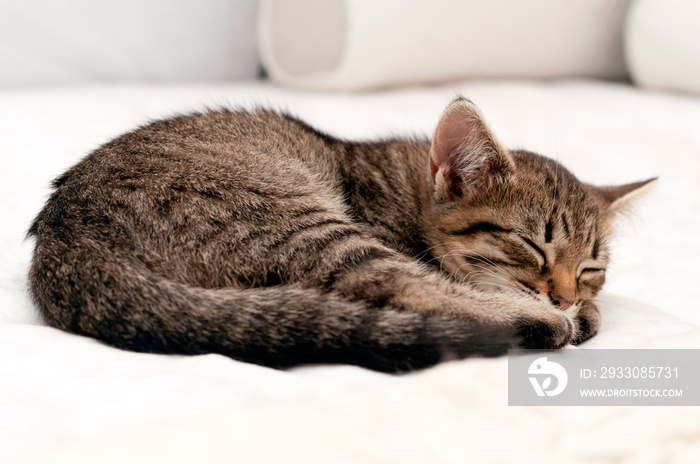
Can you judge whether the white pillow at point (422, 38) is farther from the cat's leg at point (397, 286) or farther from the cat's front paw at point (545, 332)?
the cat's front paw at point (545, 332)

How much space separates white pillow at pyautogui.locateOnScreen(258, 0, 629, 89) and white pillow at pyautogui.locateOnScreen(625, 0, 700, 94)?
21 cm

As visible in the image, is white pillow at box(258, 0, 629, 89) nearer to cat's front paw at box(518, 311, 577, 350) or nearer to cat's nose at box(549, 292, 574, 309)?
cat's nose at box(549, 292, 574, 309)

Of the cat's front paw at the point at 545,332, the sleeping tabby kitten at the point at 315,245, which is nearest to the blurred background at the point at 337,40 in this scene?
the sleeping tabby kitten at the point at 315,245

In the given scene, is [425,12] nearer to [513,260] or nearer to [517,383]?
[513,260]

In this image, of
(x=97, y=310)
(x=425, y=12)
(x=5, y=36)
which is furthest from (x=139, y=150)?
(x=425, y=12)

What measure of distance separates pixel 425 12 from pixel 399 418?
242cm

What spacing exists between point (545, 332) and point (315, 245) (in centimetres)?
47

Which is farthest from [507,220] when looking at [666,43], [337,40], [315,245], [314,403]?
[666,43]

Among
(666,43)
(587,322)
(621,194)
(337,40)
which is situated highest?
(337,40)

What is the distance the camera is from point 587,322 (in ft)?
4.44

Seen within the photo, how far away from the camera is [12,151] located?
1.98 meters

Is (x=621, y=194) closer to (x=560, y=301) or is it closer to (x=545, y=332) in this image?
(x=560, y=301)

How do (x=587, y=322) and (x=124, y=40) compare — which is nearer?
(x=587, y=322)

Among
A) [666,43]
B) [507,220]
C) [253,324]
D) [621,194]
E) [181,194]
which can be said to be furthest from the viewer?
[666,43]
